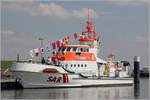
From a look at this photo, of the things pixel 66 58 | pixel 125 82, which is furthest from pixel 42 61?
pixel 125 82

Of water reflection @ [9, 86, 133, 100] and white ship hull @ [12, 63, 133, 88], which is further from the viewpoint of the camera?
white ship hull @ [12, 63, 133, 88]

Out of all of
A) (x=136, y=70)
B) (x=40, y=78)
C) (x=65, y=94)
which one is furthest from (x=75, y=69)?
(x=136, y=70)

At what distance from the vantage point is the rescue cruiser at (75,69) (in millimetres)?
38062

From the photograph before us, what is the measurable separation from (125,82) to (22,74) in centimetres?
1087

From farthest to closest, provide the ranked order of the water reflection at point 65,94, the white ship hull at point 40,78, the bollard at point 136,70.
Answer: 1. the bollard at point 136,70
2. the white ship hull at point 40,78
3. the water reflection at point 65,94

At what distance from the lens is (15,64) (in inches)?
1505

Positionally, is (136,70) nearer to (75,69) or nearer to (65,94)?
(75,69)

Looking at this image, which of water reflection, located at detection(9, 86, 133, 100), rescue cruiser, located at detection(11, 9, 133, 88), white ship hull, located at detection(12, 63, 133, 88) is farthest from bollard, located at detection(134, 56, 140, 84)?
water reflection, located at detection(9, 86, 133, 100)

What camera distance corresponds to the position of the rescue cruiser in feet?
125

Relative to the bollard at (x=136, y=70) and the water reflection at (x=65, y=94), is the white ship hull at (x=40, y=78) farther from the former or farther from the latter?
the bollard at (x=136, y=70)

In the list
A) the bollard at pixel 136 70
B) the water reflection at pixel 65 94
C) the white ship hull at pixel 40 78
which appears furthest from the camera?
the bollard at pixel 136 70

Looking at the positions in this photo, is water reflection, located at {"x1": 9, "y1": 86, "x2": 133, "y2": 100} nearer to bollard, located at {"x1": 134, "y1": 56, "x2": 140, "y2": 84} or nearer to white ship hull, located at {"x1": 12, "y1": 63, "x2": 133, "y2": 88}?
white ship hull, located at {"x1": 12, "y1": 63, "x2": 133, "y2": 88}

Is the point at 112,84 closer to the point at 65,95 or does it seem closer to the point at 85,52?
the point at 85,52

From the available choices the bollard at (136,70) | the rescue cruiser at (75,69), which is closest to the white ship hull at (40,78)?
the rescue cruiser at (75,69)
